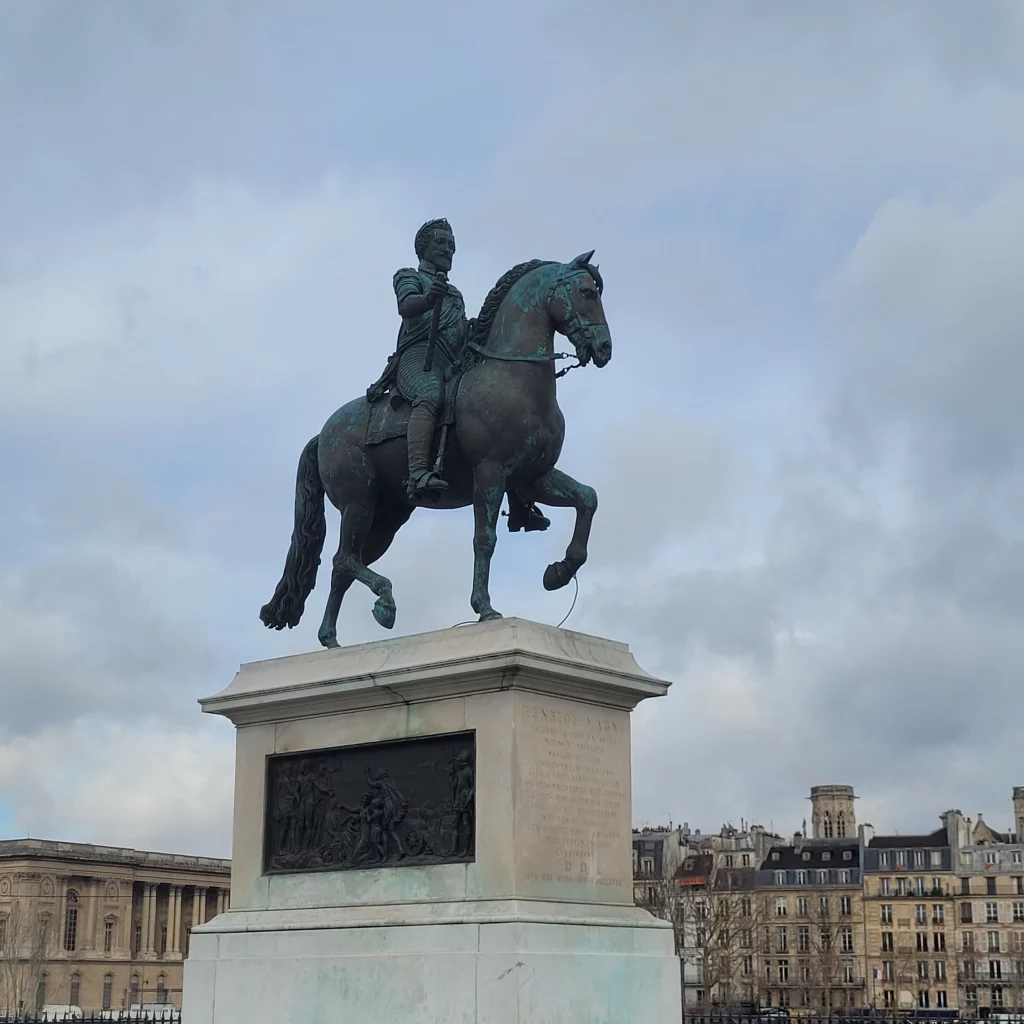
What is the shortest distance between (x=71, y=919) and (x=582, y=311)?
122 meters

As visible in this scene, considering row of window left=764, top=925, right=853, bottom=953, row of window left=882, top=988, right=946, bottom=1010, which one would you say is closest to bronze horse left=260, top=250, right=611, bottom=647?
row of window left=764, top=925, right=853, bottom=953

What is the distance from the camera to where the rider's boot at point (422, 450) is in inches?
515

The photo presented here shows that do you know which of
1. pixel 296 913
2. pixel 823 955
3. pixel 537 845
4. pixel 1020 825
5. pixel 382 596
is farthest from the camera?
pixel 1020 825

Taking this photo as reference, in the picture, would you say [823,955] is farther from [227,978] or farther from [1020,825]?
[227,978]

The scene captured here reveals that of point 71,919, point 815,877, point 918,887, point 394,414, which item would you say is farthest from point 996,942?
point 394,414

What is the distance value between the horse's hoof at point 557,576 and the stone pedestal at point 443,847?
0.95m

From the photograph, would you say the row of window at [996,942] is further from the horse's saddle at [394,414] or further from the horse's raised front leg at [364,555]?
the horse's saddle at [394,414]

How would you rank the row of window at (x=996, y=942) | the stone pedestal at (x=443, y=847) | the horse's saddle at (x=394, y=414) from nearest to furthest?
the stone pedestal at (x=443, y=847) → the horse's saddle at (x=394, y=414) → the row of window at (x=996, y=942)

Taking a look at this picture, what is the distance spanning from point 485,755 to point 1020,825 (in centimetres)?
12054

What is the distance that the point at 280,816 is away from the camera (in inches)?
525

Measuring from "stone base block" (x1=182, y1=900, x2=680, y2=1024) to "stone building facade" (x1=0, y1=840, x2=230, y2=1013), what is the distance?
10146cm

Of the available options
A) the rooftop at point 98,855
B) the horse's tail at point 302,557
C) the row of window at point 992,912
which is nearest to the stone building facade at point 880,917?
the row of window at point 992,912

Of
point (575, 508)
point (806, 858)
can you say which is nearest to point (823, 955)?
point (806, 858)

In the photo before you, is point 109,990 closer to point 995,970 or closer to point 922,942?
point 922,942
